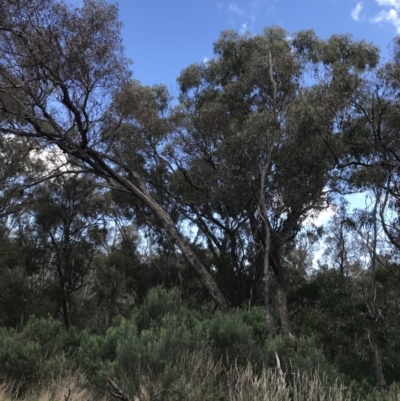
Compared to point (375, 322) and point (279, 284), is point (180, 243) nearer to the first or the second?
point (279, 284)

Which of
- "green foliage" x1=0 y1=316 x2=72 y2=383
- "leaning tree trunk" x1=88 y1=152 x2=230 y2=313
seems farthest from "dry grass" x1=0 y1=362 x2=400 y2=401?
"leaning tree trunk" x1=88 y1=152 x2=230 y2=313

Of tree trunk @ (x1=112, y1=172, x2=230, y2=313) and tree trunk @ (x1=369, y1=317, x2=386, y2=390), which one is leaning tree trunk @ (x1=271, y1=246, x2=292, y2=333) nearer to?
tree trunk @ (x1=112, y1=172, x2=230, y2=313)

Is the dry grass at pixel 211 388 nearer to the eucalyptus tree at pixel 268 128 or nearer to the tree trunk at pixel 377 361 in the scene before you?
the tree trunk at pixel 377 361

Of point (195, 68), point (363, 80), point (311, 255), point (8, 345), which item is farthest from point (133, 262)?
point (8, 345)

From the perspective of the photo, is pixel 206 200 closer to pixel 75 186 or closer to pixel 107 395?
pixel 75 186

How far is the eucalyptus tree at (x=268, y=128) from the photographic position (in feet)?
43.0

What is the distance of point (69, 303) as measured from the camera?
2391 cm

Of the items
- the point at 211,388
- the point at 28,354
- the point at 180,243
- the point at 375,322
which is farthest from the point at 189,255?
the point at 211,388

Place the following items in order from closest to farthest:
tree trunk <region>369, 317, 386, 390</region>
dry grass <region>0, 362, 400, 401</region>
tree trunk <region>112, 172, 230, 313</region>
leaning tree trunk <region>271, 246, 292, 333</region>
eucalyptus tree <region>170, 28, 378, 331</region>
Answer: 1. dry grass <region>0, 362, 400, 401</region>
2. tree trunk <region>369, 317, 386, 390</region>
3. eucalyptus tree <region>170, 28, 378, 331</region>
4. tree trunk <region>112, 172, 230, 313</region>
5. leaning tree trunk <region>271, 246, 292, 333</region>

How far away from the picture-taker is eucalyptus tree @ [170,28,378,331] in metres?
13.1

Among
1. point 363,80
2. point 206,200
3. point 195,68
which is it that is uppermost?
point 195,68

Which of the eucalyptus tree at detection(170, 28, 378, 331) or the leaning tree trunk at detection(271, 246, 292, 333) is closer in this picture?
the eucalyptus tree at detection(170, 28, 378, 331)

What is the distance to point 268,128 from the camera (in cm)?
1312

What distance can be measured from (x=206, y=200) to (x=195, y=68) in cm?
566
